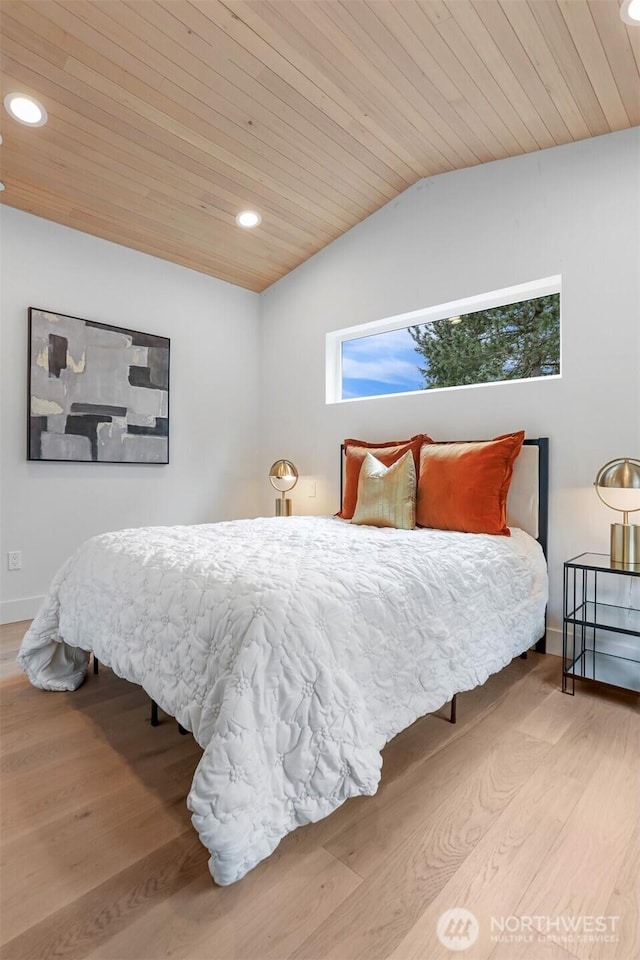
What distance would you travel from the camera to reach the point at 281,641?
3.87 feet

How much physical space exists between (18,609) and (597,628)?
3171 mm

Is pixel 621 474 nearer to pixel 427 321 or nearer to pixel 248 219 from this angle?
pixel 427 321

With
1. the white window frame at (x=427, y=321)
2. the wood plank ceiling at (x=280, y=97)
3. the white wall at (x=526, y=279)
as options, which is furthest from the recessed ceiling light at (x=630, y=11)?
the white window frame at (x=427, y=321)

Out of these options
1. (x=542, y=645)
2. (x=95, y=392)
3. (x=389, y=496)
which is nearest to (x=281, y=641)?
(x=389, y=496)

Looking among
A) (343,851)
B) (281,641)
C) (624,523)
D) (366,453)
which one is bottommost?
(343,851)

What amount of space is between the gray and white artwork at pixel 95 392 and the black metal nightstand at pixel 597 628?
9.20 feet

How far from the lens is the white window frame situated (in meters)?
2.78

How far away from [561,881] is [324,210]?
3558 mm

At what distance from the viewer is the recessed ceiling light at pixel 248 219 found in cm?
322

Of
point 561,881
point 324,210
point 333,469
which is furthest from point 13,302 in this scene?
point 561,881

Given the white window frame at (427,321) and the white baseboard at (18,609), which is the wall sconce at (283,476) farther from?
the white baseboard at (18,609)

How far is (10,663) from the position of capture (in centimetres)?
239

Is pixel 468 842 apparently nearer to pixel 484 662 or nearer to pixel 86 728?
pixel 484 662

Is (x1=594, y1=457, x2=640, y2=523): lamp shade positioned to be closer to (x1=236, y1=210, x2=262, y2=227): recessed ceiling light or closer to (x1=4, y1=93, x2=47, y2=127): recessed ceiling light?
(x1=236, y1=210, x2=262, y2=227): recessed ceiling light
